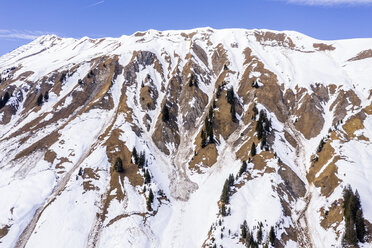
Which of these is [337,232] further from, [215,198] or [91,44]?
[91,44]

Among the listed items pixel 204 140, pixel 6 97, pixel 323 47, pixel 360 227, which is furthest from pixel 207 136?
pixel 323 47

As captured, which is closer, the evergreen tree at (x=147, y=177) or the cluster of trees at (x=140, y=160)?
the evergreen tree at (x=147, y=177)

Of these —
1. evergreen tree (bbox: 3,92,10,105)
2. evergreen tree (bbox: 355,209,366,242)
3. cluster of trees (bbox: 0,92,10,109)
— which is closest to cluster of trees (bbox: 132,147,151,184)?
evergreen tree (bbox: 355,209,366,242)

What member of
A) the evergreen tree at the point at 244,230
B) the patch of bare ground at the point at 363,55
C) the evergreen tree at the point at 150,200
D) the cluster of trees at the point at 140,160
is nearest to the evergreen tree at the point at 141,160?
the cluster of trees at the point at 140,160

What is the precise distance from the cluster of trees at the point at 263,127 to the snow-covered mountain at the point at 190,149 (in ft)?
1.50

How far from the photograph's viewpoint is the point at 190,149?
3265 inches

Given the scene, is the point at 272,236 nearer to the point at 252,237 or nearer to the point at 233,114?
the point at 252,237

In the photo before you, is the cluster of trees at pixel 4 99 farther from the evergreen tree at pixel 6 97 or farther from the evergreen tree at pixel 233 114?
the evergreen tree at pixel 233 114

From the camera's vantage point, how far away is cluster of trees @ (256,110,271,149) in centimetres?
7195

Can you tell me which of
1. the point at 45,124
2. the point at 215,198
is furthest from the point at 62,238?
the point at 45,124

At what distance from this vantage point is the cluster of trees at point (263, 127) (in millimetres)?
71950

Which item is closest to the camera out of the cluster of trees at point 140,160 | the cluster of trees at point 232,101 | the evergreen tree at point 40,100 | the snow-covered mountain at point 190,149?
the snow-covered mountain at point 190,149

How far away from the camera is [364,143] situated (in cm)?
6538

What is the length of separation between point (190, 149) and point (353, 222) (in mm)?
50439
